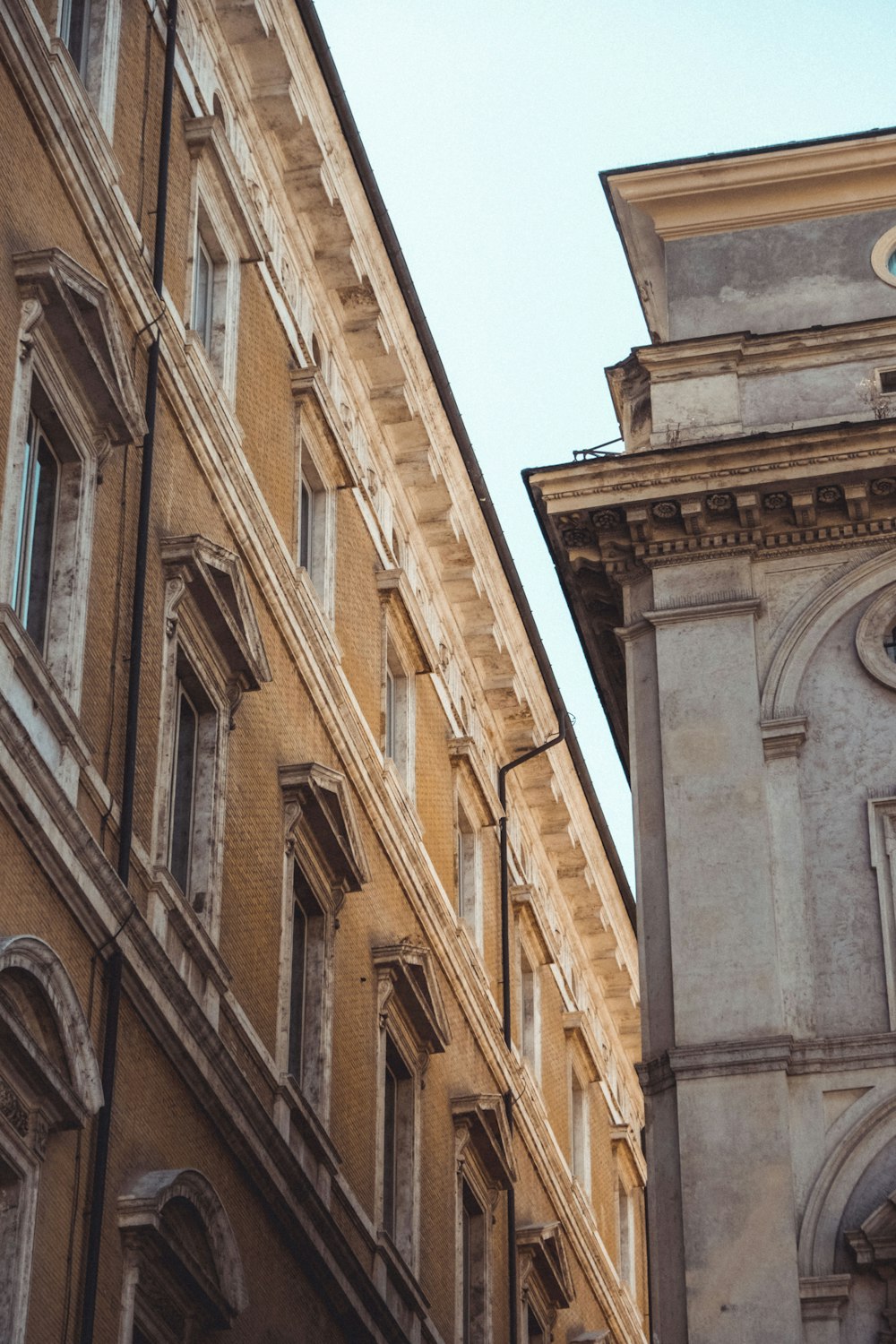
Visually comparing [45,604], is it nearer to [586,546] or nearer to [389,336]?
[586,546]

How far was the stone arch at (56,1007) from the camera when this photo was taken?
1295cm

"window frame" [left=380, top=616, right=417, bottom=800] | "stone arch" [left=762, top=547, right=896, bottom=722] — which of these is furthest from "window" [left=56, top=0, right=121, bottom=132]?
"window frame" [left=380, top=616, right=417, bottom=800]

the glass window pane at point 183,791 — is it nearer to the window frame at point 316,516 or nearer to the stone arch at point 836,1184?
the window frame at point 316,516

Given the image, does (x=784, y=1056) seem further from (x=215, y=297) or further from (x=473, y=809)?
(x=473, y=809)

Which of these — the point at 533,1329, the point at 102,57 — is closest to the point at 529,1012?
the point at 533,1329

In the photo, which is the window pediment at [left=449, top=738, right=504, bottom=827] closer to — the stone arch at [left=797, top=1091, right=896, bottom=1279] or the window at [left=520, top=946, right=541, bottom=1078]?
the window at [left=520, top=946, right=541, bottom=1078]

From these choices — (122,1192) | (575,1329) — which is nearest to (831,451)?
(122,1192)

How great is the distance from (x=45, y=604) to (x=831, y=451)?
22.9 feet

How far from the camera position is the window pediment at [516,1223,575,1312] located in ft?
84.9

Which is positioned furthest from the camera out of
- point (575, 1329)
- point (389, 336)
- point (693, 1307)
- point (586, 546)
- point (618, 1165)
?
point (618, 1165)

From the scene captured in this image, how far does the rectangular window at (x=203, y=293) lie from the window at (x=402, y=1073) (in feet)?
18.4

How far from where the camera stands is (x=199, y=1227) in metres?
15.5

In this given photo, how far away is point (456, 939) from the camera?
24938 mm

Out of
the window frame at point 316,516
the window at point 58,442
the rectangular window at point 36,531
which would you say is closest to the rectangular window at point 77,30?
the window at point 58,442
